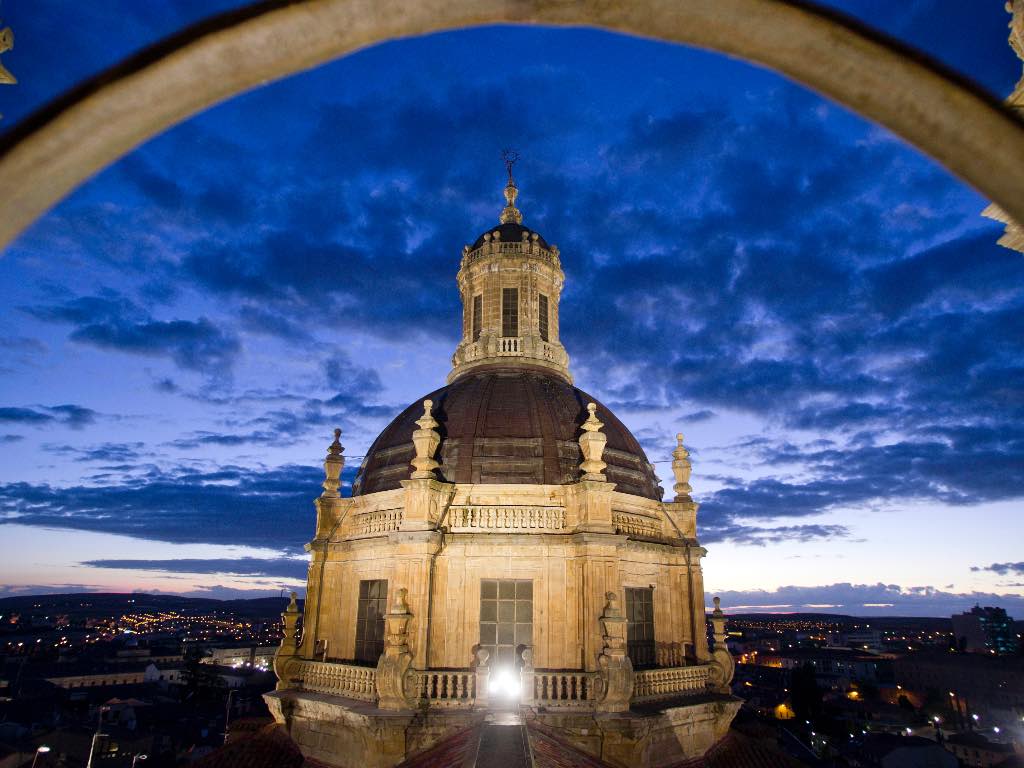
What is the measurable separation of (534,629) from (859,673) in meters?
132

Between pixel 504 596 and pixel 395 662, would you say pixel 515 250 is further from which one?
pixel 395 662

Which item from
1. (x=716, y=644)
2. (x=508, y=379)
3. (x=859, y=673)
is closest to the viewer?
(x=716, y=644)

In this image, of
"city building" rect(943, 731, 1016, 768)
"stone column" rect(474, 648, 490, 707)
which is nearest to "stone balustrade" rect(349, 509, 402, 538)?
"stone column" rect(474, 648, 490, 707)

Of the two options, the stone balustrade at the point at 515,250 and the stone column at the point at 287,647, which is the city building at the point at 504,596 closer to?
the stone column at the point at 287,647

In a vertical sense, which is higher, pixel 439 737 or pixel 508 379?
pixel 508 379

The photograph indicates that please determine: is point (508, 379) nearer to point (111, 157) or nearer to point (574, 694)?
point (574, 694)

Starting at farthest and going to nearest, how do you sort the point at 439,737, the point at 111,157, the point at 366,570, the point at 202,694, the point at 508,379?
the point at 202,694 < the point at 508,379 < the point at 366,570 < the point at 439,737 < the point at 111,157

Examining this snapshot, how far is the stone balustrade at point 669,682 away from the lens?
16.2 metres

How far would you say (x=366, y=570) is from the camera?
59.9 feet

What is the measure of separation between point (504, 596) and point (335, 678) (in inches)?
201

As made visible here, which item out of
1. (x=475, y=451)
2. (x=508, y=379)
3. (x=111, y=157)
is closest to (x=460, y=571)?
(x=475, y=451)

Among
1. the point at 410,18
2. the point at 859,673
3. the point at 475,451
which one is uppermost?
the point at 475,451

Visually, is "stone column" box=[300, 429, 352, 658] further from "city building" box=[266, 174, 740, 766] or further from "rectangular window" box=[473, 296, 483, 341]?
"rectangular window" box=[473, 296, 483, 341]

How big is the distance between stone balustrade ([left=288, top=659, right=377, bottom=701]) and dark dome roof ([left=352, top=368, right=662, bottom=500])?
5.31 m
